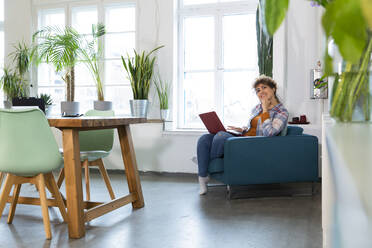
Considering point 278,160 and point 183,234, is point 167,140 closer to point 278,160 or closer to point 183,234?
point 278,160

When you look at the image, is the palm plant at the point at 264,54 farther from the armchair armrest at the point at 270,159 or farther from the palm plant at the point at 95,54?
the palm plant at the point at 95,54

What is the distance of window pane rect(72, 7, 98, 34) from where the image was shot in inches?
214

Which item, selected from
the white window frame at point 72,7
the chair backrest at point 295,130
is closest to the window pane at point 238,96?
the chair backrest at point 295,130

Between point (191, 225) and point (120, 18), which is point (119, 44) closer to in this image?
point (120, 18)

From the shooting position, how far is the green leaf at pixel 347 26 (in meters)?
0.26

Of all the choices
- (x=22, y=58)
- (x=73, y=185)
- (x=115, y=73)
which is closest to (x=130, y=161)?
(x=73, y=185)

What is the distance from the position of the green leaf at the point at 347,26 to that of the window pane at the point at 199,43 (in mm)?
4844

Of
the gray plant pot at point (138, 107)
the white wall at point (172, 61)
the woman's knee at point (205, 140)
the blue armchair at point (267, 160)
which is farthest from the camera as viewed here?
the gray plant pot at point (138, 107)

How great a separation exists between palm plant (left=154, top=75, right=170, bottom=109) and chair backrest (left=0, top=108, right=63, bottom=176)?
257cm

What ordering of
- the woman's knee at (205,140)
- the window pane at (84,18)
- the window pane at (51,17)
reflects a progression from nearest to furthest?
the woman's knee at (205,140) < the window pane at (84,18) < the window pane at (51,17)

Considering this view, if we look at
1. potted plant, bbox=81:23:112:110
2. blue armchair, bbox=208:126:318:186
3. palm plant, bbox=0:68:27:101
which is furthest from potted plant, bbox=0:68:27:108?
blue armchair, bbox=208:126:318:186

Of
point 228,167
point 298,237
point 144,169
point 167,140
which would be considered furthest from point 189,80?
point 298,237

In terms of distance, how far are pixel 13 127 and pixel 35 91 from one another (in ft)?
11.7

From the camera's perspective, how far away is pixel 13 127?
227 centimetres
